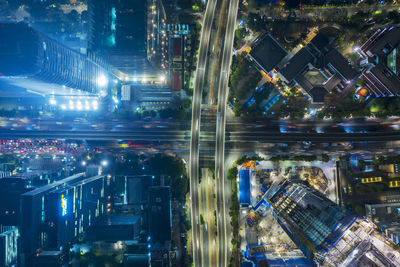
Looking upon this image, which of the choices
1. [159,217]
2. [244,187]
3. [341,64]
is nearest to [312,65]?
[341,64]

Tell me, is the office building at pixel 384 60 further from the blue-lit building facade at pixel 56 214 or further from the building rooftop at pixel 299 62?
the blue-lit building facade at pixel 56 214

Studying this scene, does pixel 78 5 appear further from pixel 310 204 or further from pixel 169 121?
pixel 310 204

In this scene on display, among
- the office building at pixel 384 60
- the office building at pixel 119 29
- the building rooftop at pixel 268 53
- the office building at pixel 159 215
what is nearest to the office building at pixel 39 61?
the office building at pixel 119 29

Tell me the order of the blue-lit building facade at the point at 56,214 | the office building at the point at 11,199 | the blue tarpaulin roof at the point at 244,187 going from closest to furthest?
the blue-lit building facade at the point at 56,214, the office building at the point at 11,199, the blue tarpaulin roof at the point at 244,187

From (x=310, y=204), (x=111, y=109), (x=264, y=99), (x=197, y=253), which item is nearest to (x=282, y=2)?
(x=264, y=99)

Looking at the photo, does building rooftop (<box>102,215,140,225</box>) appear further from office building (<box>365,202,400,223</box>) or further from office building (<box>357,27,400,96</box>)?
office building (<box>357,27,400,96</box>)

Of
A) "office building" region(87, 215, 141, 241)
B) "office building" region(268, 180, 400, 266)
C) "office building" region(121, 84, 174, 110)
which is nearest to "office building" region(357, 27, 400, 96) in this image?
"office building" region(268, 180, 400, 266)
